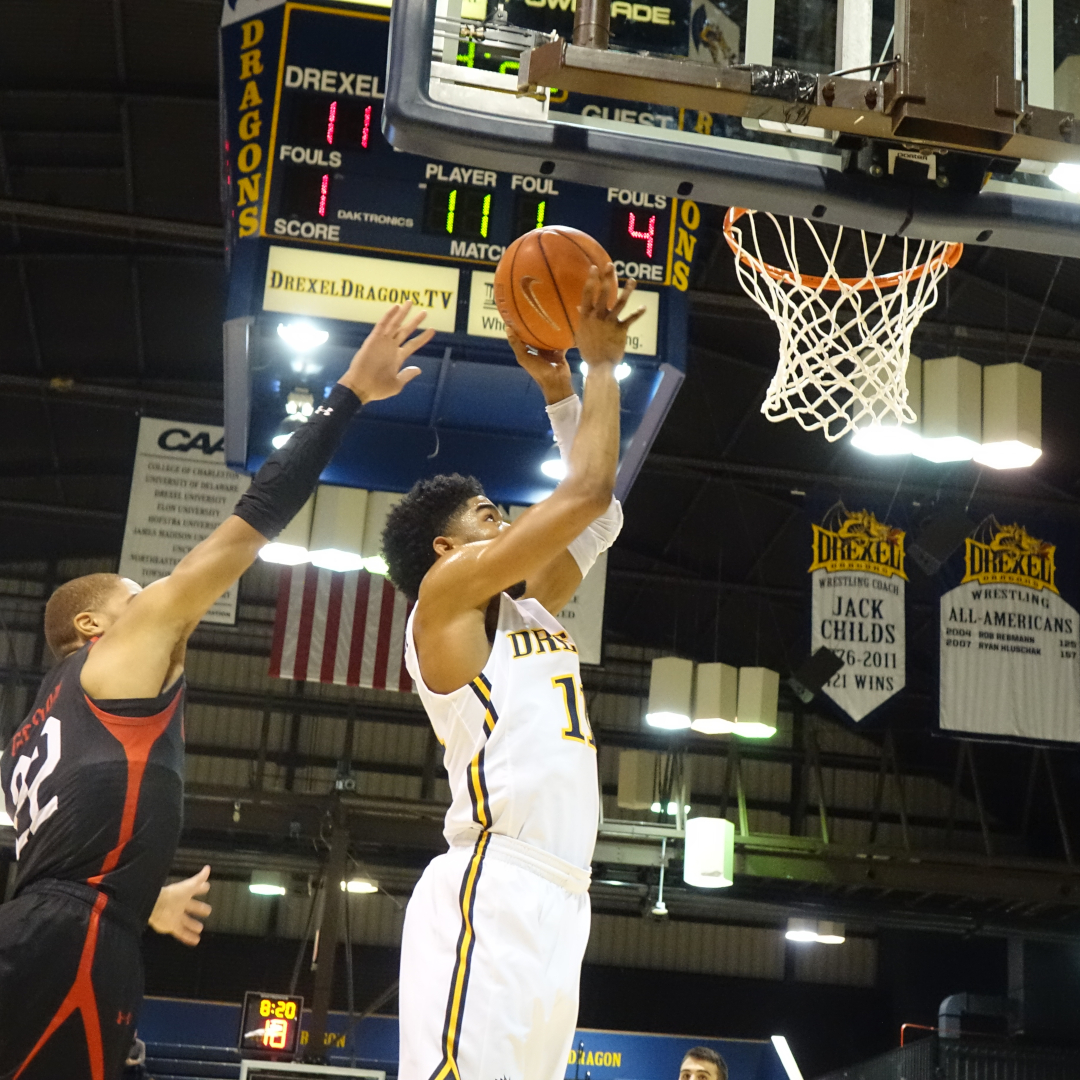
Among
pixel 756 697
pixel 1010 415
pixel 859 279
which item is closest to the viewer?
pixel 859 279

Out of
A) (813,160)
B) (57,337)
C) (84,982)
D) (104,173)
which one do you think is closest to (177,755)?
(84,982)

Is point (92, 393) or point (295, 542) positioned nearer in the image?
point (295, 542)

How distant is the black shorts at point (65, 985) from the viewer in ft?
9.51

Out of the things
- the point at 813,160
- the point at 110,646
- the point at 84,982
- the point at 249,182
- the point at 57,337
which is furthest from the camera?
the point at 57,337

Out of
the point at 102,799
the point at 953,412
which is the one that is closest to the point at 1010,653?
the point at 953,412

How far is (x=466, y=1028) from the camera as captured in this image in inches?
120

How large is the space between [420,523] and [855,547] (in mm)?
10939

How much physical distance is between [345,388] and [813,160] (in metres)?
1.69

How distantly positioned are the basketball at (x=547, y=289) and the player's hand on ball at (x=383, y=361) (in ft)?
1.23

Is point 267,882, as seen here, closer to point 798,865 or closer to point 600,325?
point 798,865

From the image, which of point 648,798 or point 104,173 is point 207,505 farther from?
point 648,798

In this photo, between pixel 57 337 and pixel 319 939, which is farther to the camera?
pixel 57 337

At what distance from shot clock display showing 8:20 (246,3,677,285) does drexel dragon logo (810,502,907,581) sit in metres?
6.33

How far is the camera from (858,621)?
14.0m
